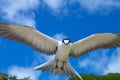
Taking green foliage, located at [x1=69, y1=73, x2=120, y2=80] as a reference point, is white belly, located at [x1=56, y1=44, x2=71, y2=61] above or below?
below

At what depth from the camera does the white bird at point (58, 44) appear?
14625 millimetres

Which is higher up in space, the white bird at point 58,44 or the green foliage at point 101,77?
the green foliage at point 101,77

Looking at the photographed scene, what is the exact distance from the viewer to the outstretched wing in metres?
14.5

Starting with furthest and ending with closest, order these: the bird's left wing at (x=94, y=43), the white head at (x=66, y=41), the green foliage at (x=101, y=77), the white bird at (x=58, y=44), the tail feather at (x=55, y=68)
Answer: the green foliage at (x=101, y=77)
the bird's left wing at (x=94, y=43)
the tail feather at (x=55, y=68)
the white bird at (x=58, y=44)
the white head at (x=66, y=41)

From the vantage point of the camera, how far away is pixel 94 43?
15953mm

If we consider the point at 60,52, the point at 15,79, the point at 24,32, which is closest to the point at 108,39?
the point at 60,52

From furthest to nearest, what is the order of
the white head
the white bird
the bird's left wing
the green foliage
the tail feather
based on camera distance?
the green foliage
the bird's left wing
the tail feather
the white bird
the white head

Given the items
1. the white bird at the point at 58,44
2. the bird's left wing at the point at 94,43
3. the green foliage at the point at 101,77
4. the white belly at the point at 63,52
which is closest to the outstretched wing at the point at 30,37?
the white bird at the point at 58,44

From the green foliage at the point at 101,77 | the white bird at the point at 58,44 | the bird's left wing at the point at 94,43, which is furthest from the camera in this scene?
the green foliage at the point at 101,77

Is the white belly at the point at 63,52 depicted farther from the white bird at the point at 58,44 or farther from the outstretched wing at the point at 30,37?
the outstretched wing at the point at 30,37

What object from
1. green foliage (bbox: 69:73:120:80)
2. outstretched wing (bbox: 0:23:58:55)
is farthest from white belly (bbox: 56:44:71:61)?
green foliage (bbox: 69:73:120:80)

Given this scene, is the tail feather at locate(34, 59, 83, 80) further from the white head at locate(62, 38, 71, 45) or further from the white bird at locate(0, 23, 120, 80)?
the white head at locate(62, 38, 71, 45)

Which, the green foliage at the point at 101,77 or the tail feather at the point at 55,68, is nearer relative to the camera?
the tail feather at the point at 55,68

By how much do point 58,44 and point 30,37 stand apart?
96cm
